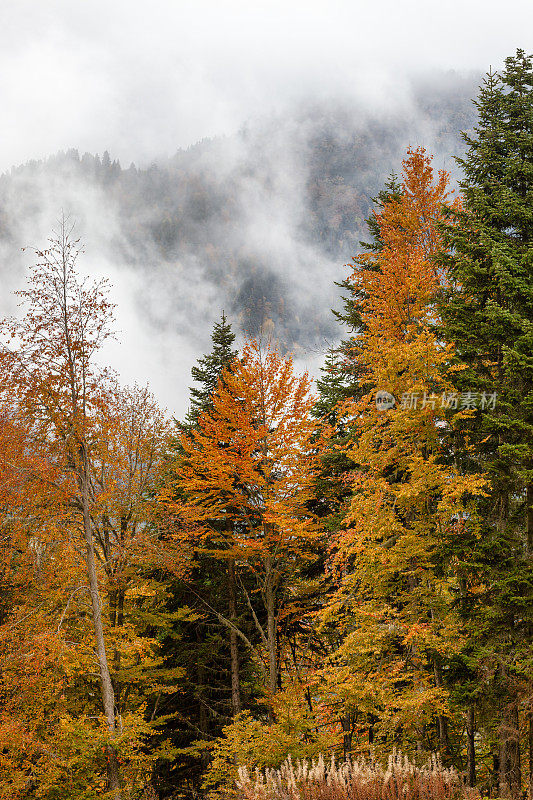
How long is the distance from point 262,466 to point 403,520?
171 inches

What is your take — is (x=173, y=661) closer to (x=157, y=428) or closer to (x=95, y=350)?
(x=157, y=428)

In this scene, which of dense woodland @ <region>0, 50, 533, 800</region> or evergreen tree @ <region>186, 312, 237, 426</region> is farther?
evergreen tree @ <region>186, 312, 237, 426</region>

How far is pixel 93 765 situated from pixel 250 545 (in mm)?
7348

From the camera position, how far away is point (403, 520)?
50.8ft

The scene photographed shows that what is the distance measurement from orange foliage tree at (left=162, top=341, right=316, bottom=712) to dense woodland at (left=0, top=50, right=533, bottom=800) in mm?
91

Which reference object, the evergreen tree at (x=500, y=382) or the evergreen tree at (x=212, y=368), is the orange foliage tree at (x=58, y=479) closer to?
the evergreen tree at (x=212, y=368)

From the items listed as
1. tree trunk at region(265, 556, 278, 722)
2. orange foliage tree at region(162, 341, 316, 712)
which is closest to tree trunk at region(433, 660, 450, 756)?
orange foliage tree at region(162, 341, 316, 712)

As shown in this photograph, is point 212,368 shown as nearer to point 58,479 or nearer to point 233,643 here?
point 58,479

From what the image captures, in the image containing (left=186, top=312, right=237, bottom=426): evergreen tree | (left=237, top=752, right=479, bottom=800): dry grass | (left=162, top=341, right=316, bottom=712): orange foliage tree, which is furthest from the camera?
(left=186, top=312, right=237, bottom=426): evergreen tree

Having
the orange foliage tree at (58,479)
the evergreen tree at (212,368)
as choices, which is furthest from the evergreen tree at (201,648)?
the orange foliage tree at (58,479)

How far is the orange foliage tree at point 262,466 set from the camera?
671 inches

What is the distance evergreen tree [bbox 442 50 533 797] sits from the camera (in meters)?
10.0

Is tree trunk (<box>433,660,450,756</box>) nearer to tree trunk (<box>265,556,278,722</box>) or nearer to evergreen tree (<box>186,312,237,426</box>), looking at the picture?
tree trunk (<box>265,556,278,722</box>)

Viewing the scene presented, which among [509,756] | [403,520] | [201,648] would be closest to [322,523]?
[403,520]
